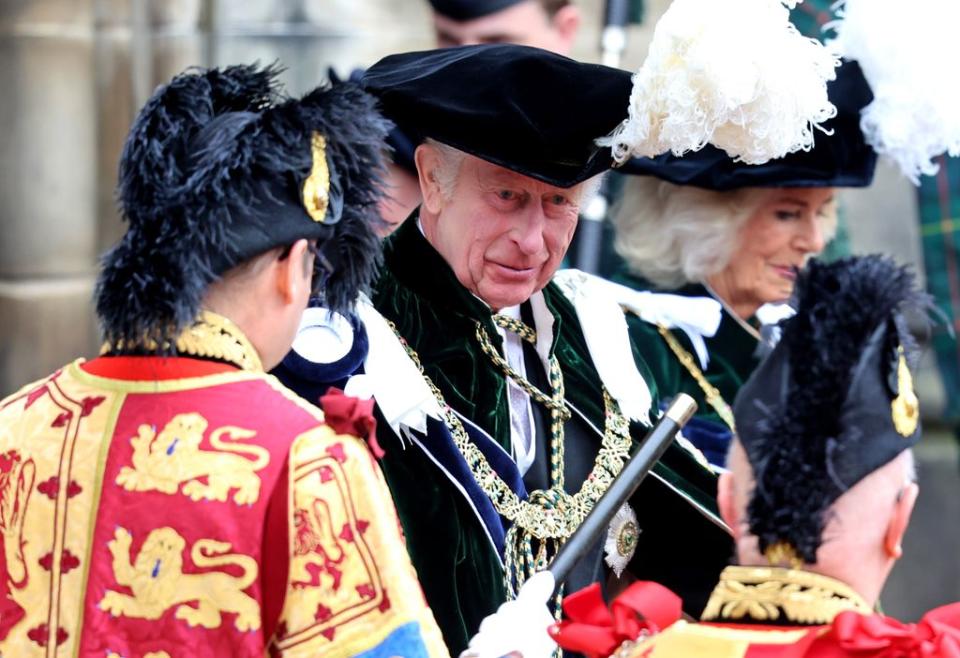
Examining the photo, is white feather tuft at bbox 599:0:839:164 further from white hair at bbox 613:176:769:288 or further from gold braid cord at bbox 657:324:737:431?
white hair at bbox 613:176:769:288

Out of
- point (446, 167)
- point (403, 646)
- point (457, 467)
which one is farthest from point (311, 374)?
point (403, 646)

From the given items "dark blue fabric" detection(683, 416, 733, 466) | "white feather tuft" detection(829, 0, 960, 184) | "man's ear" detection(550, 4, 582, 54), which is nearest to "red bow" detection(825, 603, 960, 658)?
"dark blue fabric" detection(683, 416, 733, 466)

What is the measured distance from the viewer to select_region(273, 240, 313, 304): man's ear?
2488 millimetres

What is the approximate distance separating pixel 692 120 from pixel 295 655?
3.79ft

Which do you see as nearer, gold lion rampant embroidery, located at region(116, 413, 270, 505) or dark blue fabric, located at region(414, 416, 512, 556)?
gold lion rampant embroidery, located at region(116, 413, 270, 505)

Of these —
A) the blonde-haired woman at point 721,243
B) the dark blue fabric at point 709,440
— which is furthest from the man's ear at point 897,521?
the blonde-haired woman at point 721,243

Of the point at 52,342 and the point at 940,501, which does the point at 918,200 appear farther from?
the point at 52,342

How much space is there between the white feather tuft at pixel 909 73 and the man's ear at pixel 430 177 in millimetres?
1291

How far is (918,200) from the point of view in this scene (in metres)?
6.33

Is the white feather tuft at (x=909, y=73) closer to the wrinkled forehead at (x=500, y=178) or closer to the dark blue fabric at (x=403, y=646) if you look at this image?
the wrinkled forehead at (x=500, y=178)

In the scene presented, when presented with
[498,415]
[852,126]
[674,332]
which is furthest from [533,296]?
[852,126]

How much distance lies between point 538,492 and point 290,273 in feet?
3.36

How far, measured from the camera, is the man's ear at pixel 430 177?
3443 millimetres

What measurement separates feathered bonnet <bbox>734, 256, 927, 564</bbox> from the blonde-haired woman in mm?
1843
